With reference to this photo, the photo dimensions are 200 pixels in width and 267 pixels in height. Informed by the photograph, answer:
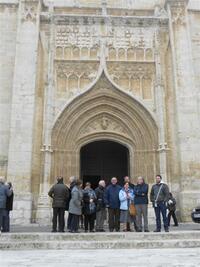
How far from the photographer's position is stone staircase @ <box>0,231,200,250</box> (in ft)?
24.0

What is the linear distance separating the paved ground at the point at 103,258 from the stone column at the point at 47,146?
659 centimetres

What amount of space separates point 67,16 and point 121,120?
5377 millimetres

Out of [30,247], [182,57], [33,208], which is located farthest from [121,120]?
[30,247]

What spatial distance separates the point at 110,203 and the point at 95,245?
2556 millimetres

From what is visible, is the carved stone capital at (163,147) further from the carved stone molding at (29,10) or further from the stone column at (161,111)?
the carved stone molding at (29,10)

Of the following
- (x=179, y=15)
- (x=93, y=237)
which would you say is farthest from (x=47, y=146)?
(x=179, y=15)

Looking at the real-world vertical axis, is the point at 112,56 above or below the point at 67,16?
below

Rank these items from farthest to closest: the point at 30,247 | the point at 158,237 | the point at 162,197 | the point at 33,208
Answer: the point at 33,208 < the point at 162,197 < the point at 158,237 < the point at 30,247

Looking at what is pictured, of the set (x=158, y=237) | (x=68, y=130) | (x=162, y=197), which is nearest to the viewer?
(x=158, y=237)

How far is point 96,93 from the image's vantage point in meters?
15.4

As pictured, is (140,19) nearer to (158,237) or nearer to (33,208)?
(33,208)

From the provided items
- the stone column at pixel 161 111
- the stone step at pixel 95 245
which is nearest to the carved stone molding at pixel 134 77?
the stone column at pixel 161 111

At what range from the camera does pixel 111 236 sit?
26.7ft

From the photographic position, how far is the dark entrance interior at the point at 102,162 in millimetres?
18688
